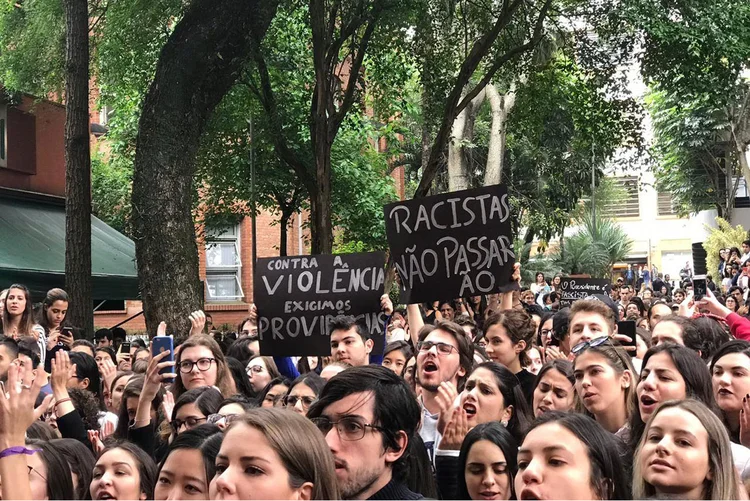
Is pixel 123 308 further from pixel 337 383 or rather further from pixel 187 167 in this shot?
pixel 337 383

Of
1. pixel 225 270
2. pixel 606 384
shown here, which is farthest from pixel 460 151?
pixel 606 384

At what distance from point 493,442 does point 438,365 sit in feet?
5.43

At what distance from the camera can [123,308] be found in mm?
30859

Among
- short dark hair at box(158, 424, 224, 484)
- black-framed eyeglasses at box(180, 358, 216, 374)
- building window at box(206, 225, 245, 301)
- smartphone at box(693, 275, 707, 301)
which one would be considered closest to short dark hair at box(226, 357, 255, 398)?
black-framed eyeglasses at box(180, 358, 216, 374)

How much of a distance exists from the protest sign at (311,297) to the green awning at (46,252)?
8017 millimetres

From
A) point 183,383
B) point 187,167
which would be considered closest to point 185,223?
point 187,167

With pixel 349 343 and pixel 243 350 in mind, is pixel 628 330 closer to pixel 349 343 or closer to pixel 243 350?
pixel 349 343

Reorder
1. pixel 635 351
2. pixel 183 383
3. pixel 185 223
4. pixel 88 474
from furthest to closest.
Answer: pixel 185 223 → pixel 635 351 → pixel 183 383 → pixel 88 474

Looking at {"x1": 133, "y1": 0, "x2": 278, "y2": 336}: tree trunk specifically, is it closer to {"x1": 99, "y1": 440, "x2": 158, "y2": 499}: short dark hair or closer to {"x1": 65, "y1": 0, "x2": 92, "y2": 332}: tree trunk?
{"x1": 65, "y1": 0, "x2": 92, "y2": 332}: tree trunk

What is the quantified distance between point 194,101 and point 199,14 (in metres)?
1.11

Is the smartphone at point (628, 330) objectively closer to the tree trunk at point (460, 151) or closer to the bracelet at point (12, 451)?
the bracelet at point (12, 451)

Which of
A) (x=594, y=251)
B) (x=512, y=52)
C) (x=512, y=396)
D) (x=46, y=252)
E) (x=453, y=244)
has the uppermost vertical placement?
(x=512, y=52)

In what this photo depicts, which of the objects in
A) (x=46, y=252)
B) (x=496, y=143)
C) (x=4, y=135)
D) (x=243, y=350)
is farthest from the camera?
(x=496, y=143)

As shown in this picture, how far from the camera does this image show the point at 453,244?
8852mm
